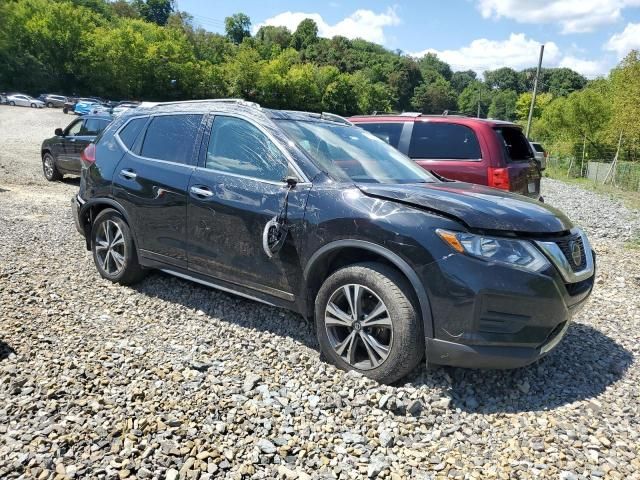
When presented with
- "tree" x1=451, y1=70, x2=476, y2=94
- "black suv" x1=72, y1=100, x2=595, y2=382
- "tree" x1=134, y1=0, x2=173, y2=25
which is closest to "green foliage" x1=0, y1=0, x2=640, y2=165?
"tree" x1=134, y1=0, x2=173, y2=25

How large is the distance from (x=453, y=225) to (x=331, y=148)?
1388 millimetres

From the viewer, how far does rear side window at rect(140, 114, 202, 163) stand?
434 centimetres

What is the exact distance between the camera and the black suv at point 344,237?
2.95 metres

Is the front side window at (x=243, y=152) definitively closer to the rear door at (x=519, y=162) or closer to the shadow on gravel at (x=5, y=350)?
the shadow on gravel at (x=5, y=350)

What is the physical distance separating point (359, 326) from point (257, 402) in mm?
791

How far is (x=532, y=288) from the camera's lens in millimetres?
2916

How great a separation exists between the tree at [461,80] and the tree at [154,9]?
281ft

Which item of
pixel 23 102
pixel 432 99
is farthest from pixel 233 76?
pixel 432 99

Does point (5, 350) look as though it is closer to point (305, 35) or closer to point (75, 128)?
point (75, 128)

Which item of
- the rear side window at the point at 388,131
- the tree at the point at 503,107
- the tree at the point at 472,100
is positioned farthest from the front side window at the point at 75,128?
the tree at the point at 472,100

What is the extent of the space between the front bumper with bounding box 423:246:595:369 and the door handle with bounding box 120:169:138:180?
2890 millimetres

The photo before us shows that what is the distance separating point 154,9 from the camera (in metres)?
131

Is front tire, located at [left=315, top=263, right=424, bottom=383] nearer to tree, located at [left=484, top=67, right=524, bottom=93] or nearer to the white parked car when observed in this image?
the white parked car

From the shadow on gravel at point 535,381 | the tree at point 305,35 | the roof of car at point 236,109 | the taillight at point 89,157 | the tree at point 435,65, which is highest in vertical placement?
the tree at point 305,35
